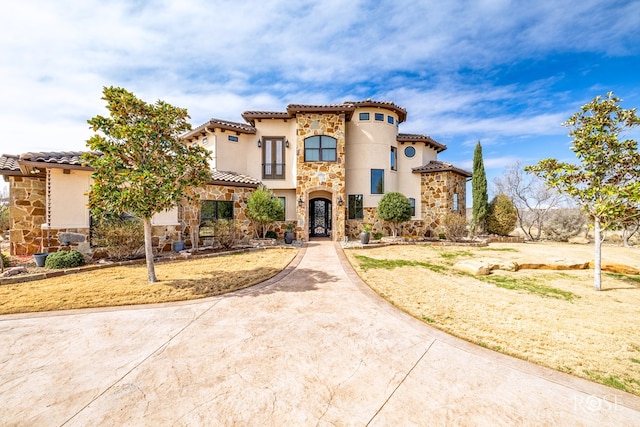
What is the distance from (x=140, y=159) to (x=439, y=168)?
17.9m

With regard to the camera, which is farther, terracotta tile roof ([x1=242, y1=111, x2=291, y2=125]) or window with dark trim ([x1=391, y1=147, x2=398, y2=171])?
window with dark trim ([x1=391, y1=147, x2=398, y2=171])

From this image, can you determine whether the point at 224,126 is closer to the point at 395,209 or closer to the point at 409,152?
the point at 395,209

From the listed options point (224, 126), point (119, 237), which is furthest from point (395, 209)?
point (119, 237)

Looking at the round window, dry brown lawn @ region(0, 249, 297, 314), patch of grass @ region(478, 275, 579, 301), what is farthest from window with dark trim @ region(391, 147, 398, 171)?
dry brown lawn @ region(0, 249, 297, 314)

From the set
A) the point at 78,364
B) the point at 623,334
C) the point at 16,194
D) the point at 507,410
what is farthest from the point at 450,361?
the point at 16,194

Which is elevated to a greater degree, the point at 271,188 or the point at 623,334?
the point at 271,188

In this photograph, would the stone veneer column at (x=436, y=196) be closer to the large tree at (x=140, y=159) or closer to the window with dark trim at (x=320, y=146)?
the window with dark trim at (x=320, y=146)

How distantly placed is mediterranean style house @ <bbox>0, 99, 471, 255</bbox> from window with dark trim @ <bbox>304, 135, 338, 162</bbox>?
0.06m

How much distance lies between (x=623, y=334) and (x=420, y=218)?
14.7 meters

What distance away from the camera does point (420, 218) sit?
1872 centimetres

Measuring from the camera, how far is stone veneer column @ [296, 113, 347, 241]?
1555 centimetres

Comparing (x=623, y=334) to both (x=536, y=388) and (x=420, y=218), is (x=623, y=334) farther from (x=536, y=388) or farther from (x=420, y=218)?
(x=420, y=218)

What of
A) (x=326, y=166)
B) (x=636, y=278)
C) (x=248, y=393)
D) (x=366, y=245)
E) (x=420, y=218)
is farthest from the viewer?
(x=420, y=218)

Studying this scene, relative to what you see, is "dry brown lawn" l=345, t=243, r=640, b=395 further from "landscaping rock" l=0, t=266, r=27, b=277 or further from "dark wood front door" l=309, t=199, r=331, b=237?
"landscaping rock" l=0, t=266, r=27, b=277
